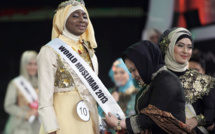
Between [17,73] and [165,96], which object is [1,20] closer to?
[17,73]

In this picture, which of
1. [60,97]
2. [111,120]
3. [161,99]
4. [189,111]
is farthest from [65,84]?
[189,111]

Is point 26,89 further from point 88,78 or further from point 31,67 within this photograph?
point 88,78

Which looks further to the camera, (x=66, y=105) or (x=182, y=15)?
(x=182, y=15)

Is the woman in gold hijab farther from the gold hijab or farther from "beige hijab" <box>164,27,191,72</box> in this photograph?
"beige hijab" <box>164,27,191,72</box>

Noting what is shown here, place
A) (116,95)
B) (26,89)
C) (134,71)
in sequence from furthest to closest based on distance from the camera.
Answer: (26,89)
(116,95)
(134,71)

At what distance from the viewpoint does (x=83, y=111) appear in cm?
363

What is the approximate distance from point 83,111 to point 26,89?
3947 millimetres

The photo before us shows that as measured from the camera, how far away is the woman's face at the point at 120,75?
6.26m

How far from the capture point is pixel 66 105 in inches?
143

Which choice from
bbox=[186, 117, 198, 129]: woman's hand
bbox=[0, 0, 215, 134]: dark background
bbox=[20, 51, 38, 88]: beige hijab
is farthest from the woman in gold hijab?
bbox=[0, 0, 215, 134]: dark background

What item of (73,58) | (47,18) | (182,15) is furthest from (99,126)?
(47,18)

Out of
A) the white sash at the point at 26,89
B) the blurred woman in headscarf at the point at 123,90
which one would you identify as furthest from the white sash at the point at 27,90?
the blurred woman in headscarf at the point at 123,90

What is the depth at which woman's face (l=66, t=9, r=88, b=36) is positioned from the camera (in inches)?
147

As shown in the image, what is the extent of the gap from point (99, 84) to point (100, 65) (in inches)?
176
